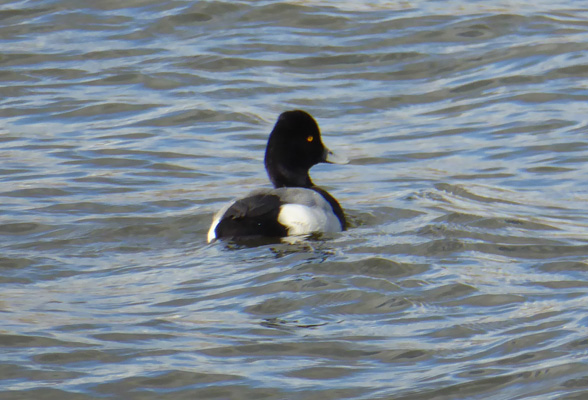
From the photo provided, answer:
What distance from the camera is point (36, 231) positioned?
8055 mm

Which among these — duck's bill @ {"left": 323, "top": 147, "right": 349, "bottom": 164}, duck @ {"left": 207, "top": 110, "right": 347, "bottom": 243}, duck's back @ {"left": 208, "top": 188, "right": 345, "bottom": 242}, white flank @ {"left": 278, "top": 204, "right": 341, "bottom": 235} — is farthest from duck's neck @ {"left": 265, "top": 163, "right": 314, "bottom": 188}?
white flank @ {"left": 278, "top": 204, "right": 341, "bottom": 235}

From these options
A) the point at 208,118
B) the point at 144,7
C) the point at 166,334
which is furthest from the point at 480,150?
the point at 144,7

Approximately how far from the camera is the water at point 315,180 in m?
5.18

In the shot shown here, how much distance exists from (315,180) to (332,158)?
94 cm

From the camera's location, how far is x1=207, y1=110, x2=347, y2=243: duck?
7438mm

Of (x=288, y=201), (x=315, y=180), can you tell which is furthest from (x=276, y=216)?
(x=315, y=180)

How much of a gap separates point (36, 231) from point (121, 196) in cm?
112

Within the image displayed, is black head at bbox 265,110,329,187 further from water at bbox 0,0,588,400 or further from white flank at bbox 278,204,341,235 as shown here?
white flank at bbox 278,204,341,235

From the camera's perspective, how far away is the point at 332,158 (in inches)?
354

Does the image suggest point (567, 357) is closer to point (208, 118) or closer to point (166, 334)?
point (166, 334)

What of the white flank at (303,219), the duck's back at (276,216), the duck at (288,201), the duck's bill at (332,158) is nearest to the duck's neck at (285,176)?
the duck at (288,201)

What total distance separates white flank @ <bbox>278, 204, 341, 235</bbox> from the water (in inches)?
5.2

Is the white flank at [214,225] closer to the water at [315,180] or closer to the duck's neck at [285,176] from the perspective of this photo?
the water at [315,180]

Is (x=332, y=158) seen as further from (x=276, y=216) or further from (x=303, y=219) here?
(x=276, y=216)
